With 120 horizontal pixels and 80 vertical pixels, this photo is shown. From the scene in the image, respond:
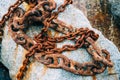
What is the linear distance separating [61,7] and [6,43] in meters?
0.87

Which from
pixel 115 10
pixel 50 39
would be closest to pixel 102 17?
pixel 115 10

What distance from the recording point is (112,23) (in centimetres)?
652

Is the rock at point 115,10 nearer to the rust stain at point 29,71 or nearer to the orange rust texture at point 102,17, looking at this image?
the orange rust texture at point 102,17

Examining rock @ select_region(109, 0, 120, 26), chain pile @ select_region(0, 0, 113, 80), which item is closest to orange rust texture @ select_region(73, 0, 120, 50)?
rock @ select_region(109, 0, 120, 26)

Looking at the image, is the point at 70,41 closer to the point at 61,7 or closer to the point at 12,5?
the point at 61,7

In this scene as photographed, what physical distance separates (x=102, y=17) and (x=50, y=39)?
7.22ft

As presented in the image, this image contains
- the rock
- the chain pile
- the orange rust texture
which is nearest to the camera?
the chain pile

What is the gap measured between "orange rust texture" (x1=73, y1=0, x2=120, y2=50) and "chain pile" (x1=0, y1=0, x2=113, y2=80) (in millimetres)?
1671

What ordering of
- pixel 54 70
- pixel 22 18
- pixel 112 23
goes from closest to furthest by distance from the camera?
pixel 54 70 → pixel 22 18 → pixel 112 23

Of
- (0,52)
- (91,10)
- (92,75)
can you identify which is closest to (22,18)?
(0,52)

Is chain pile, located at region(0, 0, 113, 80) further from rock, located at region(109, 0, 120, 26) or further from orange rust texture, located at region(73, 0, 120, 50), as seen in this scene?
orange rust texture, located at region(73, 0, 120, 50)

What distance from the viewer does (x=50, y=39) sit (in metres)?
4.62

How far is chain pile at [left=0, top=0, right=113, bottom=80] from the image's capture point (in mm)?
4375

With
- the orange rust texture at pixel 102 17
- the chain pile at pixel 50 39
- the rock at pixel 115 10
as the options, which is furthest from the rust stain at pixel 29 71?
the orange rust texture at pixel 102 17
